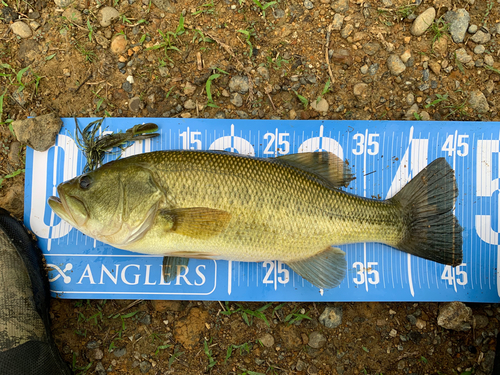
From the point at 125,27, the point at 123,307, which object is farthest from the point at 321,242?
the point at 125,27

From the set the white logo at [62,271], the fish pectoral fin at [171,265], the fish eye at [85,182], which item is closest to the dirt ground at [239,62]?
the white logo at [62,271]

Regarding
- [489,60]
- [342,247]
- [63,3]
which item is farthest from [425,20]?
[63,3]

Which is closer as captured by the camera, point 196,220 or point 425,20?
point 196,220

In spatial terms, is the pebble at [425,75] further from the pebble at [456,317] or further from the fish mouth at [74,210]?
the fish mouth at [74,210]

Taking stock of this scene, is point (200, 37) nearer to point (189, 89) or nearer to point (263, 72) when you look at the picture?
point (189, 89)

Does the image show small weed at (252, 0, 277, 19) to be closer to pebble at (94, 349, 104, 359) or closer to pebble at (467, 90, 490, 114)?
pebble at (467, 90, 490, 114)

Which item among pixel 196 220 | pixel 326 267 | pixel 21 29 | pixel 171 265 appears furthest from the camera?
pixel 21 29

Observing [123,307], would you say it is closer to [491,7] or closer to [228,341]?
[228,341]
